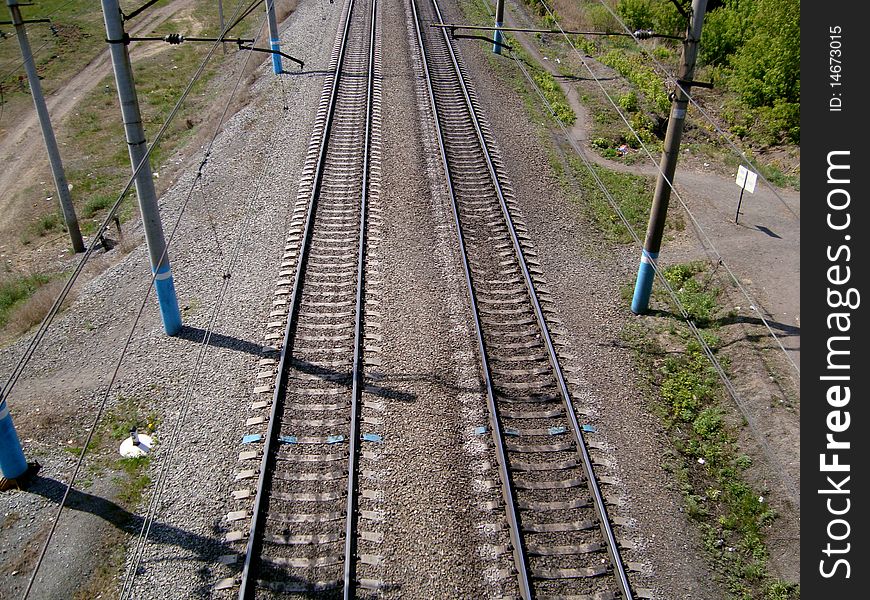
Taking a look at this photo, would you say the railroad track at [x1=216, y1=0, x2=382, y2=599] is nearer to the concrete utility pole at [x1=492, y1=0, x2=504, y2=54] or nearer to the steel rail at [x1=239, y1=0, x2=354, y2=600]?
the steel rail at [x1=239, y1=0, x2=354, y2=600]

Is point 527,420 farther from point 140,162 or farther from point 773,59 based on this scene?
point 773,59

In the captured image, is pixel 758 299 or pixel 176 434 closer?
pixel 176 434

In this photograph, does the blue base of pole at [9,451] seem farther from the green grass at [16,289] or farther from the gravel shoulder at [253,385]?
the green grass at [16,289]

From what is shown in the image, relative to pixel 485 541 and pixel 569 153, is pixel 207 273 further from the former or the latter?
pixel 569 153

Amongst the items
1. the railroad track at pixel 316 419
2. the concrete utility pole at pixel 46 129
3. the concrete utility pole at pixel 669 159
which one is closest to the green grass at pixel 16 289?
the concrete utility pole at pixel 46 129

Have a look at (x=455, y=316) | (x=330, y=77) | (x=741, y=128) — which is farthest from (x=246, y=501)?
(x=741, y=128)

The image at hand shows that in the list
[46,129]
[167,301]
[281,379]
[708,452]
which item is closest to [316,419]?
[281,379]
